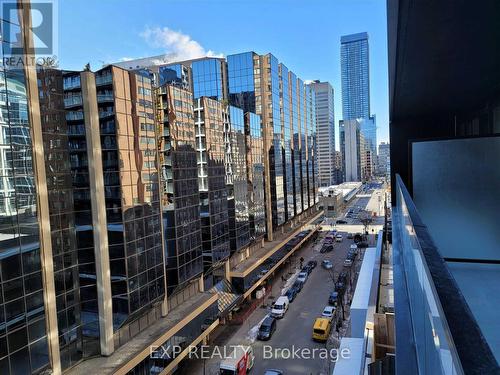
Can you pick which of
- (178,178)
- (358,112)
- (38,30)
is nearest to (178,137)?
(178,178)

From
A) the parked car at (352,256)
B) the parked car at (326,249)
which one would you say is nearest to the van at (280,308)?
the parked car at (352,256)

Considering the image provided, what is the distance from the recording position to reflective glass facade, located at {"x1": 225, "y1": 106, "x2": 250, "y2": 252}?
67.9ft

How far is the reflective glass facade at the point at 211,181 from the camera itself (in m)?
17.5

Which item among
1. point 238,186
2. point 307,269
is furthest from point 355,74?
point 238,186

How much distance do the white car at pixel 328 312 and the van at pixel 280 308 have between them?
7.18 ft

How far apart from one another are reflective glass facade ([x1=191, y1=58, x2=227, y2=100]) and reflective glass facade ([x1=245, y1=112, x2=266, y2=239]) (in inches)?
133

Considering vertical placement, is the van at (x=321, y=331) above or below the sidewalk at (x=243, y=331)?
above

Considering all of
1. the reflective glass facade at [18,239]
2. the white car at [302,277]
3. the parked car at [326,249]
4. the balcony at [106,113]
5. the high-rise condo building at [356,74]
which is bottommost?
the parked car at [326,249]

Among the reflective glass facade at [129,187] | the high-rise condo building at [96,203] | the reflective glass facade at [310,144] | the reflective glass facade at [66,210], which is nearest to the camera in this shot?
the reflective glass facade at [66,210]

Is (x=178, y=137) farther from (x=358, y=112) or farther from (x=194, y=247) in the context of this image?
(x=358, y=112)

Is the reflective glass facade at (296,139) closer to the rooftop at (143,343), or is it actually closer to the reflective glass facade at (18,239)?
the rooftop at (143,343)

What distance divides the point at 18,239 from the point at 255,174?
671 inches

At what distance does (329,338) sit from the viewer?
1723 cm

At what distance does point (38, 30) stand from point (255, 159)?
54.1 feet
